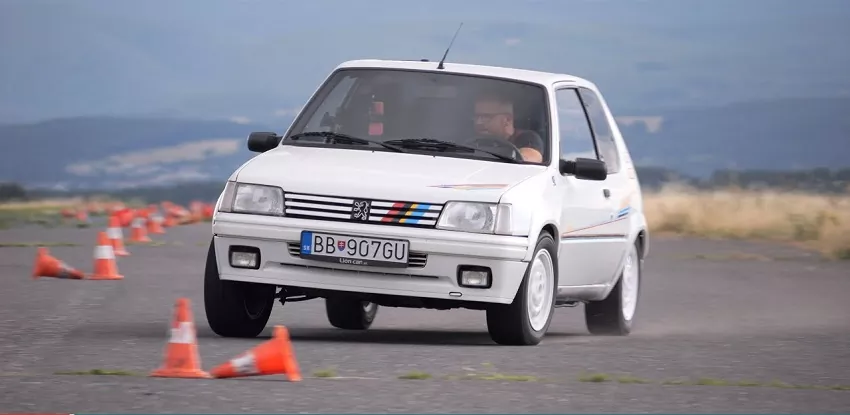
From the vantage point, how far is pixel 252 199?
10.2 m

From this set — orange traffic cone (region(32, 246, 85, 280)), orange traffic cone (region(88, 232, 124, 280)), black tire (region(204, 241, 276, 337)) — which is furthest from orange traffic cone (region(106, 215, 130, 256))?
black tire (region(204, 241, 276, 337))

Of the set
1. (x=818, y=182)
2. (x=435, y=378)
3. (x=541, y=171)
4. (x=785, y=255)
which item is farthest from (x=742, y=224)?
(x=435, y=378)

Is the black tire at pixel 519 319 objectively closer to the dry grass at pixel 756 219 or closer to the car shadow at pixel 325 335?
the car shadow at pixel 325 335

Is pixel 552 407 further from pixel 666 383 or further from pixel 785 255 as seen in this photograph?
pixel 785 255

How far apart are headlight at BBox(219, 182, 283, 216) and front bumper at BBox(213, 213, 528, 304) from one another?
55 millimetres

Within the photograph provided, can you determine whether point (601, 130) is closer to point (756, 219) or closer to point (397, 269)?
point (397, 269)

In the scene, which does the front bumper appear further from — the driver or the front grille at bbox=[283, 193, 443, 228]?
the driver

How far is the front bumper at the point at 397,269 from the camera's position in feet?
32.7

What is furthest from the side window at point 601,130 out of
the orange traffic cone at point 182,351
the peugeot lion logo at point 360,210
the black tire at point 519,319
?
the orange traffic cone at point 182,351

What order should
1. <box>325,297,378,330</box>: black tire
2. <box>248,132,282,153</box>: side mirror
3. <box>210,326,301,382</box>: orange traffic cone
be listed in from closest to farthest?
<box>210,326,301,382</box>: orange traffic cone → <box>248,132,282,153</box>: side mirror → <box>325,297,378,330</box>: black tire

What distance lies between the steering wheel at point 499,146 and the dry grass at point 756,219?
15702 millimetres

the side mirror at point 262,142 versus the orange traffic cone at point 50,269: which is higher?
the side mirror at point 262,142

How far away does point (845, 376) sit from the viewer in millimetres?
9539

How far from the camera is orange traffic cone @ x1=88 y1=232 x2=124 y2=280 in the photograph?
1652 centimetres
